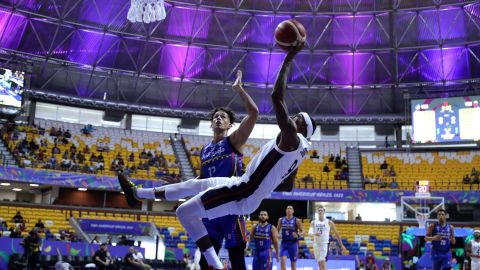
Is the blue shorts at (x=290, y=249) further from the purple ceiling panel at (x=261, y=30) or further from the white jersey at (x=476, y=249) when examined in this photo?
the purple ceiling panel at (x=261, y=30)

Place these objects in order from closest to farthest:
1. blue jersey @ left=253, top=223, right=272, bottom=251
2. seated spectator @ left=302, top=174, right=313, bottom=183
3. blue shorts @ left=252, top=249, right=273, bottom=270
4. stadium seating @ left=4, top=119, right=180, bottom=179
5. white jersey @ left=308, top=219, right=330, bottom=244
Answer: blue shorts @ left=252, top=249, right=273, bottom=270
blue jersey @ left=253, top=223, right=272, bottom=251
white jersey @ left=308, top=219, right=330, bottom=244
stadium seating @ left=4, top=119, right=180, bottom=179
seated spectator @ left=302, top=174, right=313, bottom=183

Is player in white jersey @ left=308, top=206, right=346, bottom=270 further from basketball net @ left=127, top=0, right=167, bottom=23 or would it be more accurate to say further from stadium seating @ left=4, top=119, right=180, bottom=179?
stadium seating @ left=4, top=119, right=180, bottom=179

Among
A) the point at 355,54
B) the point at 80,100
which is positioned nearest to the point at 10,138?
the point at 80,100

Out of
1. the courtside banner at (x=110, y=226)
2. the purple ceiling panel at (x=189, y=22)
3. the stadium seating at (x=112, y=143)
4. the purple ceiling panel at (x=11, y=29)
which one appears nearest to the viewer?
the courtside banner at (x=110, y=226)

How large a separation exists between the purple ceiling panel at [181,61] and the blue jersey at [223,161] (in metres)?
32.6

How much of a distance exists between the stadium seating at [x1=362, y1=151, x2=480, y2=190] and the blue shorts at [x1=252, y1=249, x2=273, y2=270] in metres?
26.6

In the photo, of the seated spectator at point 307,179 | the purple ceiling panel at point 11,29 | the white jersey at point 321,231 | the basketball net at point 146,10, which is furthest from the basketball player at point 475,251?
the purple ceiling panel at point 11,29

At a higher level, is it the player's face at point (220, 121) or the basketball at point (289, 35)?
the basketball at point (289, 35)

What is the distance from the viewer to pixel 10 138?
1426 inches

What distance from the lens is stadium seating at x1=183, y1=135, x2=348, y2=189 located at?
40.0 metres

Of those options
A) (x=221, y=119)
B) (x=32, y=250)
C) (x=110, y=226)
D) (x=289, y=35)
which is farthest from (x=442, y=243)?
(x=110, y=226)

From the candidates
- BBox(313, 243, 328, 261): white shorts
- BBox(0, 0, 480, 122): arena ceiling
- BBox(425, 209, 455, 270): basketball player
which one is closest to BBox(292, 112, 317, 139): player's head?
BBox(425, 209, 455, 270): basketball player

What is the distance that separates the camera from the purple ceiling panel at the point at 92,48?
3816 cm

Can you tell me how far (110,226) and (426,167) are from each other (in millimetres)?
23351
